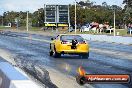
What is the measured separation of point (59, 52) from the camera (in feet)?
80.0

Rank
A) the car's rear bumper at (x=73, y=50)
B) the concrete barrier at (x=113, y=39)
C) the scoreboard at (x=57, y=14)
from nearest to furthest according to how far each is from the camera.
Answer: the car's rear bumper at (x=73, y=50) → the concrete barrier at (x=113, y=39) → the scoreboard at (x=57, y=14)

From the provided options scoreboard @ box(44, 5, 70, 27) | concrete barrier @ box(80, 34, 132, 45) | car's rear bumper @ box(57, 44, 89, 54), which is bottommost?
concrete barrier @ box(80, 34, 132, 45)

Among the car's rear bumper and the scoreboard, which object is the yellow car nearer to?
the car's rear bumper

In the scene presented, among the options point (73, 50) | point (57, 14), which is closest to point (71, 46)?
point (73, 50)

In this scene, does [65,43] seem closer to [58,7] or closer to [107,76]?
[107,76]

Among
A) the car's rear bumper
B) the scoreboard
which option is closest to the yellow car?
the car's rear bumper

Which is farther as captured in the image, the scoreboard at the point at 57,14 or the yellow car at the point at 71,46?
the scoreboard at the point at 57,14

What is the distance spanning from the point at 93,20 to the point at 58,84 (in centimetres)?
14453

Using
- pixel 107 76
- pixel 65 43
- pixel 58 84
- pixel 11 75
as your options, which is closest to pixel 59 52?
pixel 65 43

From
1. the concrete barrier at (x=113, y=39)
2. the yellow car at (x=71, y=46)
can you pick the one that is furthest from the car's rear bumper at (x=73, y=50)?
the concrete barrier at (x=113, y=39)

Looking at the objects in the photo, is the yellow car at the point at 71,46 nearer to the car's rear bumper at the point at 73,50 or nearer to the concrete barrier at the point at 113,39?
the car's rear bumper at the point at 73,50

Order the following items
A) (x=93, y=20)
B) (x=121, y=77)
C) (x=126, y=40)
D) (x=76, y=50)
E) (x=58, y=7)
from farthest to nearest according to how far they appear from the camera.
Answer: (x=93, y=20) < (x=58, y=7) < (x=126, y=40) < (x=76, y=50) < (x=121, y=77)

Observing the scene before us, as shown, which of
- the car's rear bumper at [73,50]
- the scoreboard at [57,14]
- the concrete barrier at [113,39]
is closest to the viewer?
the car's rear bumper at [73,50]

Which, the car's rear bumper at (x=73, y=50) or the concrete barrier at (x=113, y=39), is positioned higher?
the car's rear bumper at (x=73, y=50)
